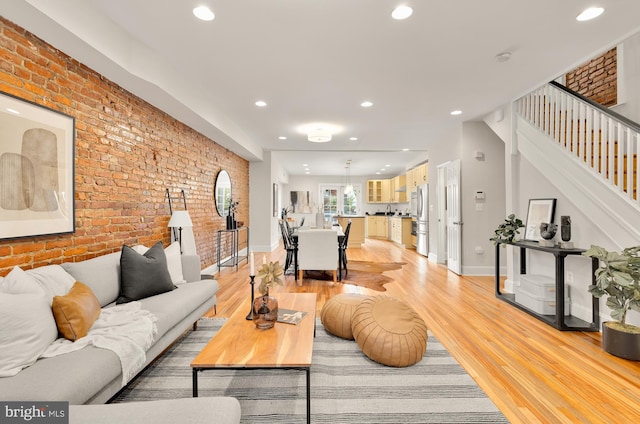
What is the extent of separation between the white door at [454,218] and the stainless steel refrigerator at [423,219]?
4.39 feet

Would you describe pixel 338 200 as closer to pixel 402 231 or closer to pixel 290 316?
pixel 402 231

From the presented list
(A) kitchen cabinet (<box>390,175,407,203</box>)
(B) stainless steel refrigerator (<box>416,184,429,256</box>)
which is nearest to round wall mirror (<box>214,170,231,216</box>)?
(B) stainless steel refrigerator (<box>416,184,429,256</box>)

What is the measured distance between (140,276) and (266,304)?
1248 mm

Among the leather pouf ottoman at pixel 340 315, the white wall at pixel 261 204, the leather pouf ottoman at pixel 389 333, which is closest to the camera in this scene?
the leather pouf ottoman at pixel 389 333

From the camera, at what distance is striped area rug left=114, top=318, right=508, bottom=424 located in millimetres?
1778

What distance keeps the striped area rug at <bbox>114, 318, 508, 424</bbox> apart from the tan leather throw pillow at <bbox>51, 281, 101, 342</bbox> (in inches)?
20.7

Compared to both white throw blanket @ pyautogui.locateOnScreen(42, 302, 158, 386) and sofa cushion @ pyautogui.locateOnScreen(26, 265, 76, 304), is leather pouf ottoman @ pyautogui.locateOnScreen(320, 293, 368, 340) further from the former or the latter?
sofa cushion @ pyautogui.locateOnScreen(26, 265, 76, 304)

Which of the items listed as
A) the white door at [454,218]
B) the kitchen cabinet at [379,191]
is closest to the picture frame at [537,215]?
the white door at [454,218]

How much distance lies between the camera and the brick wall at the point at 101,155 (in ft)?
7.17

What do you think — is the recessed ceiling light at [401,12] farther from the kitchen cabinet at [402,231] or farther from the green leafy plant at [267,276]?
the kitchen cabinet at [402,231]

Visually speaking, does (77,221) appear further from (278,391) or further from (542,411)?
(542,411)

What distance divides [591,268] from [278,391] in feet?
11.0

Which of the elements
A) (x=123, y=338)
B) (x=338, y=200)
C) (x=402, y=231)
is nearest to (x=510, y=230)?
(x=123, y=338)

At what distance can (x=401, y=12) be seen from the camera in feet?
7.72
